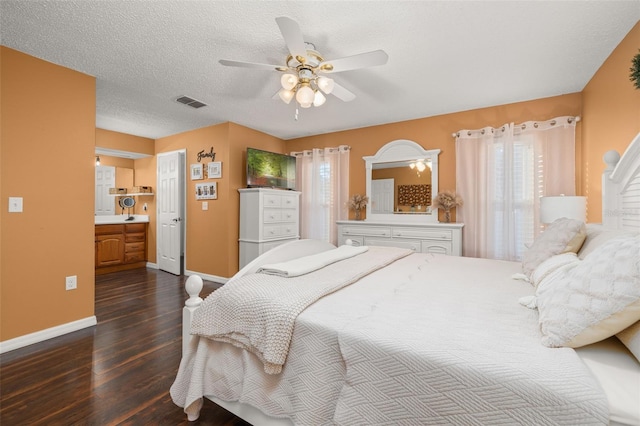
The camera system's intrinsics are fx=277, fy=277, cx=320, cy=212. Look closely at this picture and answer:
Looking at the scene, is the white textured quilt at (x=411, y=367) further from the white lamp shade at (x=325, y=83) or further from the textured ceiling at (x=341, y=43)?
the textured ceiling at (x=341, y=43)

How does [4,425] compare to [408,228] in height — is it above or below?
below

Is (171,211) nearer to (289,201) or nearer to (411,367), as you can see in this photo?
(289,201)

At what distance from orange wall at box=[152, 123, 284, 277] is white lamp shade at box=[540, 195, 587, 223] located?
3896mm

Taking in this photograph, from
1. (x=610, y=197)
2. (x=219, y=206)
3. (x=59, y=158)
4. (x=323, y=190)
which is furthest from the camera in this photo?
(x=323, y=190)

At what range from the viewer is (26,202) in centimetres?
236

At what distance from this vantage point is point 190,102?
3438 mm

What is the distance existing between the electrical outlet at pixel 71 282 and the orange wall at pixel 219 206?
1.79 meters

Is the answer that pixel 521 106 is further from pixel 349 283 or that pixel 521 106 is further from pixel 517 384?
pixel 517 384

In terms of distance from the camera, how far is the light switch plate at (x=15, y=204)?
2.28 metres

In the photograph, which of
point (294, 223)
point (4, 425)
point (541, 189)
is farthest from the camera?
point (294, 223)

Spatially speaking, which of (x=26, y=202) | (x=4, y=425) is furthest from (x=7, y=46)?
(x=4, y=425)

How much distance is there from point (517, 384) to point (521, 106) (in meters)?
3.74

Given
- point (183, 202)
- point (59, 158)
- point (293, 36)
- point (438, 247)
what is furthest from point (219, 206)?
point (438, 247)

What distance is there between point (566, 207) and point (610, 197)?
1.80ft
